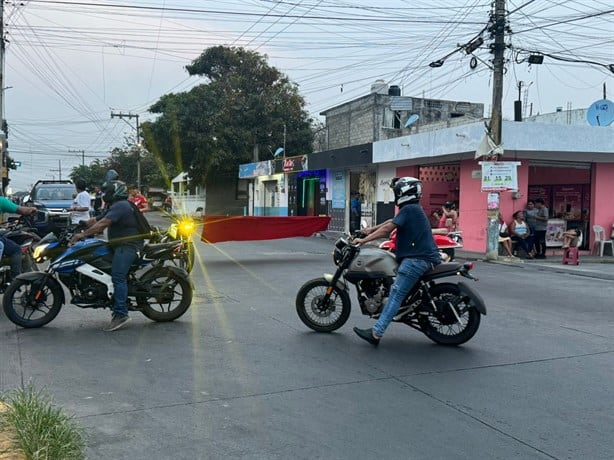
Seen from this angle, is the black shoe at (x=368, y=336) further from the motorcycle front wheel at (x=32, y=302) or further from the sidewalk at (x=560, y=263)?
the sidewalk at (x=560, y=263)

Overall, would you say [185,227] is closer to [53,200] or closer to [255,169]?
[53,200]

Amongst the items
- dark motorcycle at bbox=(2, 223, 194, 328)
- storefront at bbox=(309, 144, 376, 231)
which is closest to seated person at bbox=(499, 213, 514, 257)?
storefront at bbox=(309, 144, 376, 231)

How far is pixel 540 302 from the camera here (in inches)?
379

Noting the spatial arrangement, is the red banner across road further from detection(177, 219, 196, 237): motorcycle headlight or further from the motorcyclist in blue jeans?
the motorcyclist in blue jeans

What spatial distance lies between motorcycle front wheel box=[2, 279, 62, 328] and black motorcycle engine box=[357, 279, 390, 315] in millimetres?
3574

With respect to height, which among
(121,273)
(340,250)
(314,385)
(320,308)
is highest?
(340,250)

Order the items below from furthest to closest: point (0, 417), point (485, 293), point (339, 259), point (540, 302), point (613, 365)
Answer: point (485, 293) < point (540, 302) < point (339, 259) < point (613, 365) < point (0, 417)

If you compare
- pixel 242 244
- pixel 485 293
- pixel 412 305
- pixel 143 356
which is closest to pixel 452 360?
pixel 412 305

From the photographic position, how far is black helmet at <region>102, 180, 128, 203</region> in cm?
698

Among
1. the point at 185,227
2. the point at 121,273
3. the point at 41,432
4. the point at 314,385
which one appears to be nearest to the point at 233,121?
the point at 185,227

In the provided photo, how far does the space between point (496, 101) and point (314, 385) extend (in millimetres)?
13751

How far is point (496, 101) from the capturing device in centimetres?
1667

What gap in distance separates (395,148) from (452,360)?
1649cm

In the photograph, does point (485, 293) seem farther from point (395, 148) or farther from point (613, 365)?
point (395, 148)
